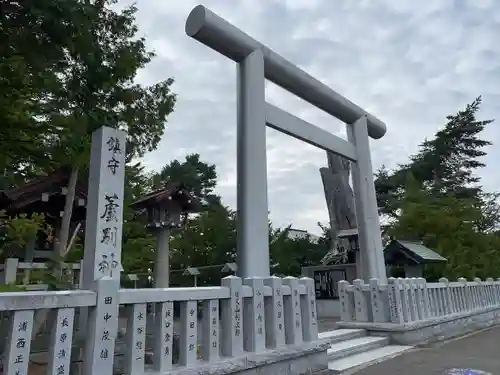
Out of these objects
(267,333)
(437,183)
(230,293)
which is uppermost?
(437,183)

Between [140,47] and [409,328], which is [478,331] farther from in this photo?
[140,47]

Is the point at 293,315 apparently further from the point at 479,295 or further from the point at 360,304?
the point at 479,295

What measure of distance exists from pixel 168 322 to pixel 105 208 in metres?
1.04

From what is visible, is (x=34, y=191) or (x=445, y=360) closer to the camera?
(x=445, y=360)

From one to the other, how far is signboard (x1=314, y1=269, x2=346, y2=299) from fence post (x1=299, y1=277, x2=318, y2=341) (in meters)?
8.04

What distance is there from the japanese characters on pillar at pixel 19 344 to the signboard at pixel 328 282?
11001mm

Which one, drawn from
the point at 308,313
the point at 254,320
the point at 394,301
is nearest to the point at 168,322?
the point at 254,320

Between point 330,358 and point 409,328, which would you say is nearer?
point 330,358

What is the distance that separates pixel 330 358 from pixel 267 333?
154 centimetres

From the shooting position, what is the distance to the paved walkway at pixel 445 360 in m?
4.90

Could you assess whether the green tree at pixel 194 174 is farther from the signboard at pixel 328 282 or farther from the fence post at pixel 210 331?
the fence post at pixel 210 331

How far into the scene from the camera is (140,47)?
33.3ft

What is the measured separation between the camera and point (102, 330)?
2.77m

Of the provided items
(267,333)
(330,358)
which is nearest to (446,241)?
(330,358)
